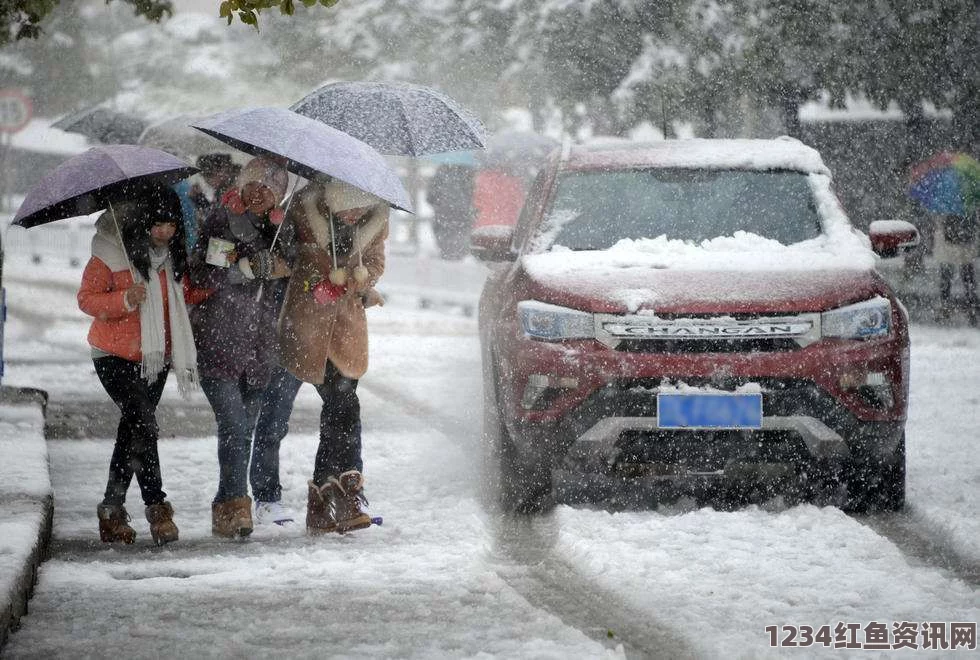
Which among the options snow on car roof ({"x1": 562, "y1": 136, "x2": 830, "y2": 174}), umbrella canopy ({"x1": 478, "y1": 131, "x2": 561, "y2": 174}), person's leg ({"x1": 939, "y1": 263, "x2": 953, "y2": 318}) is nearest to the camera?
snow on car roof ({"x1": 562, "y1": 136, "x2": 830, "y2": 174})

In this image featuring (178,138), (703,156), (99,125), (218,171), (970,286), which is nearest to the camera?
(218,171)

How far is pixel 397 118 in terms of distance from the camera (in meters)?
7.38

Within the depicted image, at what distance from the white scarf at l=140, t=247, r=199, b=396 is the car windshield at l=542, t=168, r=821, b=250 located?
1.96 m

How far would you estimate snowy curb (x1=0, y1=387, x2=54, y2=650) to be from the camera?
15.8 ft

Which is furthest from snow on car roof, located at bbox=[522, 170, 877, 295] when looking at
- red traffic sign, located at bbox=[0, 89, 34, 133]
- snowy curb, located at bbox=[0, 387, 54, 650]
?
red traffic sign, located at bbox=[0, 89, 34, 133]

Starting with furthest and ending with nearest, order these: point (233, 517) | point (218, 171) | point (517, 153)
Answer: point (517, 153) < point (218, 171) < point (233, 517)

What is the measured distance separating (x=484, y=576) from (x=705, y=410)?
4.47ft

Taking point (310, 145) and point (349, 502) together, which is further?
point (349, 502)

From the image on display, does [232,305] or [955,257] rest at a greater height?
[232,305]

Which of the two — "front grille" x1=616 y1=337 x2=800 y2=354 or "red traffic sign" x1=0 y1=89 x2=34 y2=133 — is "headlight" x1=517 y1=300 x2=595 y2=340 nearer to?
"front grille" x1=616 y1=337 x2=800 y2=354

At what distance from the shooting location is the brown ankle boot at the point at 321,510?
652 cm

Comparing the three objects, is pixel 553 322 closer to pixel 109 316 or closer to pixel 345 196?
pixel 345 196

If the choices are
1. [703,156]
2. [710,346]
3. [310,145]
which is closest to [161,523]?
[310,145]

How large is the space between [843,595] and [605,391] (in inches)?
61.6
